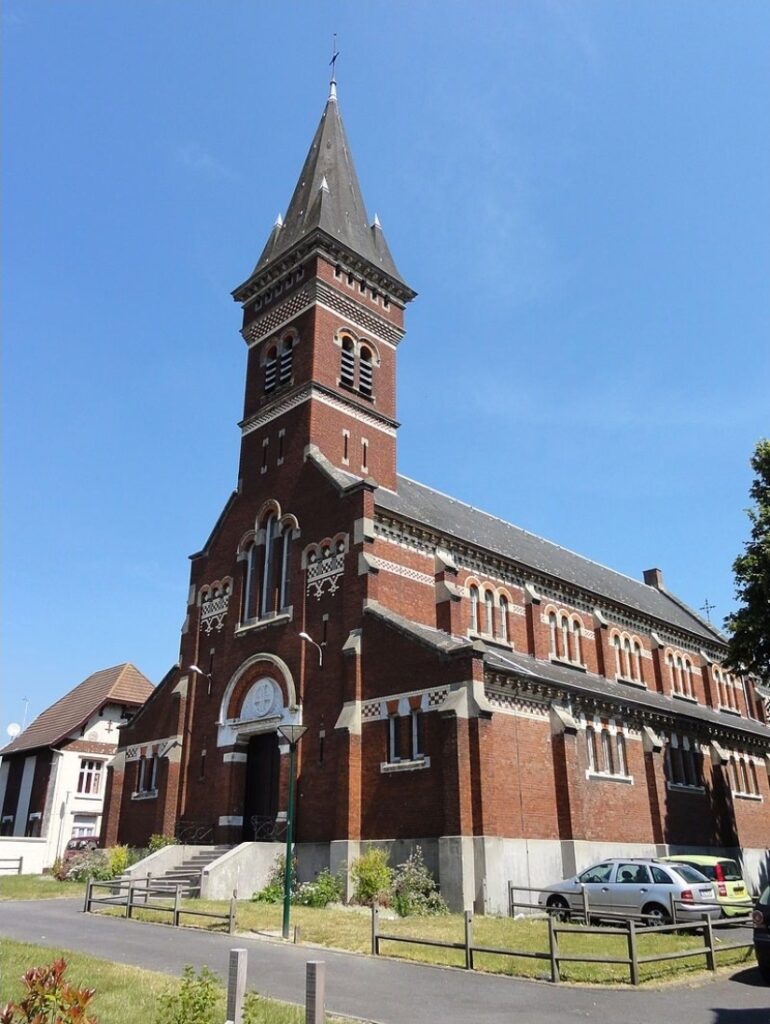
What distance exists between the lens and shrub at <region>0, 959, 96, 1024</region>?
6066 mm

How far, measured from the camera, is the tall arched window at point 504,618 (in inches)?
1230

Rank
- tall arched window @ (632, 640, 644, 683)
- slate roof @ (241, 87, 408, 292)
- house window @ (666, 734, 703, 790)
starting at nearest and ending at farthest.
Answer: house window @ (666, 734, 703, 790), slate roof @ (241, 87, 408, 292), tall arched window @ (632, 640, 644, 683)

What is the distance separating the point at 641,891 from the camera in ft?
59.9

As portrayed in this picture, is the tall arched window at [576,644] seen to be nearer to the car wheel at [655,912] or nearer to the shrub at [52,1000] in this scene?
the car wheel at [655,912]

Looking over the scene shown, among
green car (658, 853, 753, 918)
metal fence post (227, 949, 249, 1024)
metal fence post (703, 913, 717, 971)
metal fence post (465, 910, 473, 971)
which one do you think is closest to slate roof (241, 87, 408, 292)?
green car (658, 853, 753, 918)

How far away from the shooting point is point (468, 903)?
20.8m

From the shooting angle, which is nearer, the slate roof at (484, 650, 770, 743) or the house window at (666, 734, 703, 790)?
the slate roof at (484, 650, 770, 743)

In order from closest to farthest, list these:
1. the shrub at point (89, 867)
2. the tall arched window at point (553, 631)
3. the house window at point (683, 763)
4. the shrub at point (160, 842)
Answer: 1. the shrub at point (160, 842)
2. the shrub at point (89, 867)
3. the house window at point (683, 763)
4. the tall arched window at point (553, 631)

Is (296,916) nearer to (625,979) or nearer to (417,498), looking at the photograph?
(625,979)

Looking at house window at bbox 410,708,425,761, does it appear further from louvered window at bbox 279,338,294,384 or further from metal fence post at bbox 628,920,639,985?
louvered window at bbox 279,338,294,384

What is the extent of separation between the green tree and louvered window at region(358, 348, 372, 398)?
15196 millimetres

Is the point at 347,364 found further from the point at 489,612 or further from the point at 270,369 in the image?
the point at 489,612

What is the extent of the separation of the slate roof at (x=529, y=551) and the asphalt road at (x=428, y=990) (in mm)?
15779

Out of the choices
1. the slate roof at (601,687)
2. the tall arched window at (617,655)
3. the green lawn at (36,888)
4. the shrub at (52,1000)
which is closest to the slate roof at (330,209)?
the slate roof at (601,687)
